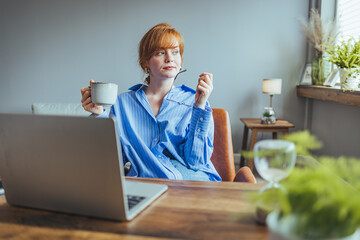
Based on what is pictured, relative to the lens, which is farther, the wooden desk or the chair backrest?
the chair backrest

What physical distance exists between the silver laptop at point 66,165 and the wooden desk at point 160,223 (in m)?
0.03

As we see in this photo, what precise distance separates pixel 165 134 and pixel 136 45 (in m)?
2.59

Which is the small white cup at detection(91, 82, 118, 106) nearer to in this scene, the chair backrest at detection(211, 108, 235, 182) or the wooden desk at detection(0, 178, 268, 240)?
the wooden desk at detection(0, 178, 268, 240)

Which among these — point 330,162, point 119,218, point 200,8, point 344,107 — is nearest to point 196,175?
point 119,218

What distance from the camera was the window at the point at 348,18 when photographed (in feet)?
9.65

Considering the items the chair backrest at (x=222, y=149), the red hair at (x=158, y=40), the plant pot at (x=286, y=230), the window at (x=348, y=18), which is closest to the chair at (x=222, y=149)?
the chair backrest at (x=222, y=149)

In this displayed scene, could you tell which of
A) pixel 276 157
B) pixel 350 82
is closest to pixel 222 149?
pixel 276 157

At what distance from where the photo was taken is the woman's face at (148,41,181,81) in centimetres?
159

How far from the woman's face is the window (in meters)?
1.94

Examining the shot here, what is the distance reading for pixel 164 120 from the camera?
60.9 inches

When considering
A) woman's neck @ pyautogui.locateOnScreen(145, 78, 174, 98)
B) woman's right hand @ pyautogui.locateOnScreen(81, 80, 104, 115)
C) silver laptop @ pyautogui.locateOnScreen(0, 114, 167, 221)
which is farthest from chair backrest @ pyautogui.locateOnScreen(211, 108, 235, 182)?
silver laptop @ pyautogui.locateOnScreen(0, 114, 167, 221)

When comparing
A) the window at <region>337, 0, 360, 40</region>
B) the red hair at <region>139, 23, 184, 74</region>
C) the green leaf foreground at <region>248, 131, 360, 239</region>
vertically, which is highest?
the window at <region>337, 0, 360, 40</region>

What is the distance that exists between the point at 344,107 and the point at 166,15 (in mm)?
2191

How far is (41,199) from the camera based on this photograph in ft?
2.56
